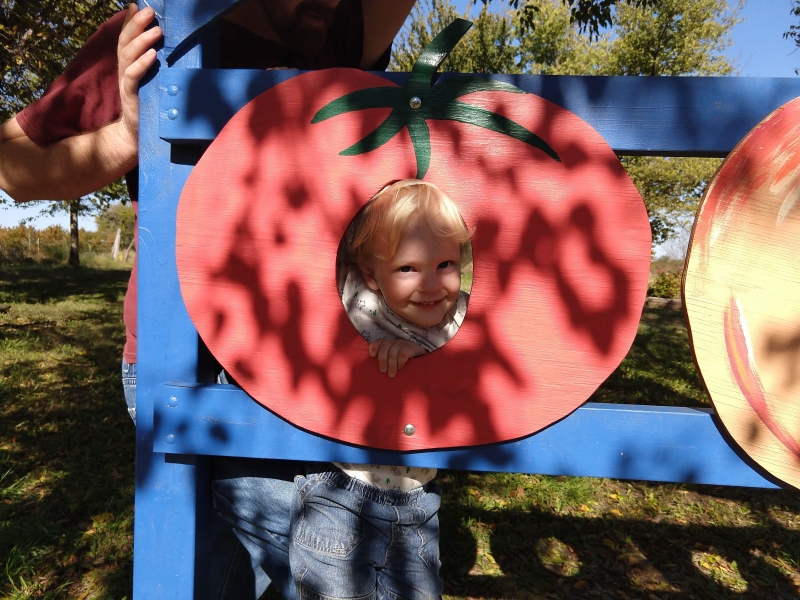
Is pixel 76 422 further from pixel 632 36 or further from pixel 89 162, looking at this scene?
pixel 632 36

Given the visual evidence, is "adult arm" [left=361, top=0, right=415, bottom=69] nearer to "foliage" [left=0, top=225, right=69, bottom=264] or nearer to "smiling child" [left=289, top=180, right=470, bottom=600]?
"smiling child" [left=289, top=180, right=470, bottom=600]

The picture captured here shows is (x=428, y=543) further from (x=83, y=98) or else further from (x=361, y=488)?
(x=83, y=98)

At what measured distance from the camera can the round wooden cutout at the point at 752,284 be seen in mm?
1280

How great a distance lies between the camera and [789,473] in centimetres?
132

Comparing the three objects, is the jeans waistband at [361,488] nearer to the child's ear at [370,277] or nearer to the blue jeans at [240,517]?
the blue jeans at [240,517]

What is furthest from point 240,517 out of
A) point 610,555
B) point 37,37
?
point 37,37

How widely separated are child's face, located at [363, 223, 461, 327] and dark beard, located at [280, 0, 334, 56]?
0.76 meters

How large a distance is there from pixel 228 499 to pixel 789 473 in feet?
4.71

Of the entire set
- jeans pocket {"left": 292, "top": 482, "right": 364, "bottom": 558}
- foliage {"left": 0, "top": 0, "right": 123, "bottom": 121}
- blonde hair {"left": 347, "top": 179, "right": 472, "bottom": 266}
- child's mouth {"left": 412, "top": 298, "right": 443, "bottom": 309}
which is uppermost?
foliage {"left": 0, "top": 0, "right": 123, "bottom": 121}

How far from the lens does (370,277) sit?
1720 mm

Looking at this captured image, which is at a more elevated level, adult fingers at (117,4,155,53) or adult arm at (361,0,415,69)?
adult arm at (361,0,415,69)

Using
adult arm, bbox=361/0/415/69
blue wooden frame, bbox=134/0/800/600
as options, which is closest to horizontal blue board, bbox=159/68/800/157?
blue wooden frame, bbox=134/0/800/600

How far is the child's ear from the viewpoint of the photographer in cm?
170

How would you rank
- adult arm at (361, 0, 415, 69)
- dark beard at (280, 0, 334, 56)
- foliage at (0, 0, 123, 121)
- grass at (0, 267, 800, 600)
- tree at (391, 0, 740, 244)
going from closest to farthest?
1. dark beard at (280, 0, 334, 56)
2. adult arm at (361, 0, 415, 69)
3. grass at (0, 267, 800, 600)
4. foliage at (0, 0, 123, 121)
5. tree at (391, 0, 740, 244)
